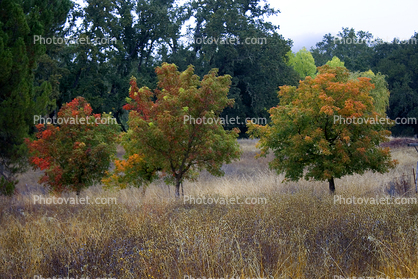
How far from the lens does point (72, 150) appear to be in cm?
1101

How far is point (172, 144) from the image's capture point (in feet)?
31.6

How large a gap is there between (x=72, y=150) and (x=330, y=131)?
744 centimetres

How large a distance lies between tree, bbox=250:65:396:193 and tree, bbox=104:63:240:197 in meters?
1.38

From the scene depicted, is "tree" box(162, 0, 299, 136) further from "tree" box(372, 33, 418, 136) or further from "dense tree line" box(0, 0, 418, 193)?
"tree" box(372, 33, 418, 136)

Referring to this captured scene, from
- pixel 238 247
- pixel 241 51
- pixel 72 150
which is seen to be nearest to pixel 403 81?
pixel 241 51

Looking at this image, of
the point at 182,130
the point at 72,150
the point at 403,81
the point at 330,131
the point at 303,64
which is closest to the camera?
the point at 330,131

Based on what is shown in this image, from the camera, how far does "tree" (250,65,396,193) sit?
866cm

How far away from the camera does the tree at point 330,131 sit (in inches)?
341

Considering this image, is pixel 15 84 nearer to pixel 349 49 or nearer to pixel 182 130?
pixel 182 130

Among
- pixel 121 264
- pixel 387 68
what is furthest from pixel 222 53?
pixel 121 264

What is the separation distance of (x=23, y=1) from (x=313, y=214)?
12.5 meters

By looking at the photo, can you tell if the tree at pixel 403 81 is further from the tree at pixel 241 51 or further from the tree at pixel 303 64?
the tree at pixel 241 51

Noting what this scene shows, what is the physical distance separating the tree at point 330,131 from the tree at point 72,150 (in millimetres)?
5169

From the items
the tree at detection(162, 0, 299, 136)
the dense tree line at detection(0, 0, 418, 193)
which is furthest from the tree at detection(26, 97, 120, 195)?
the tree at detection(162, 0, 299, 136)
